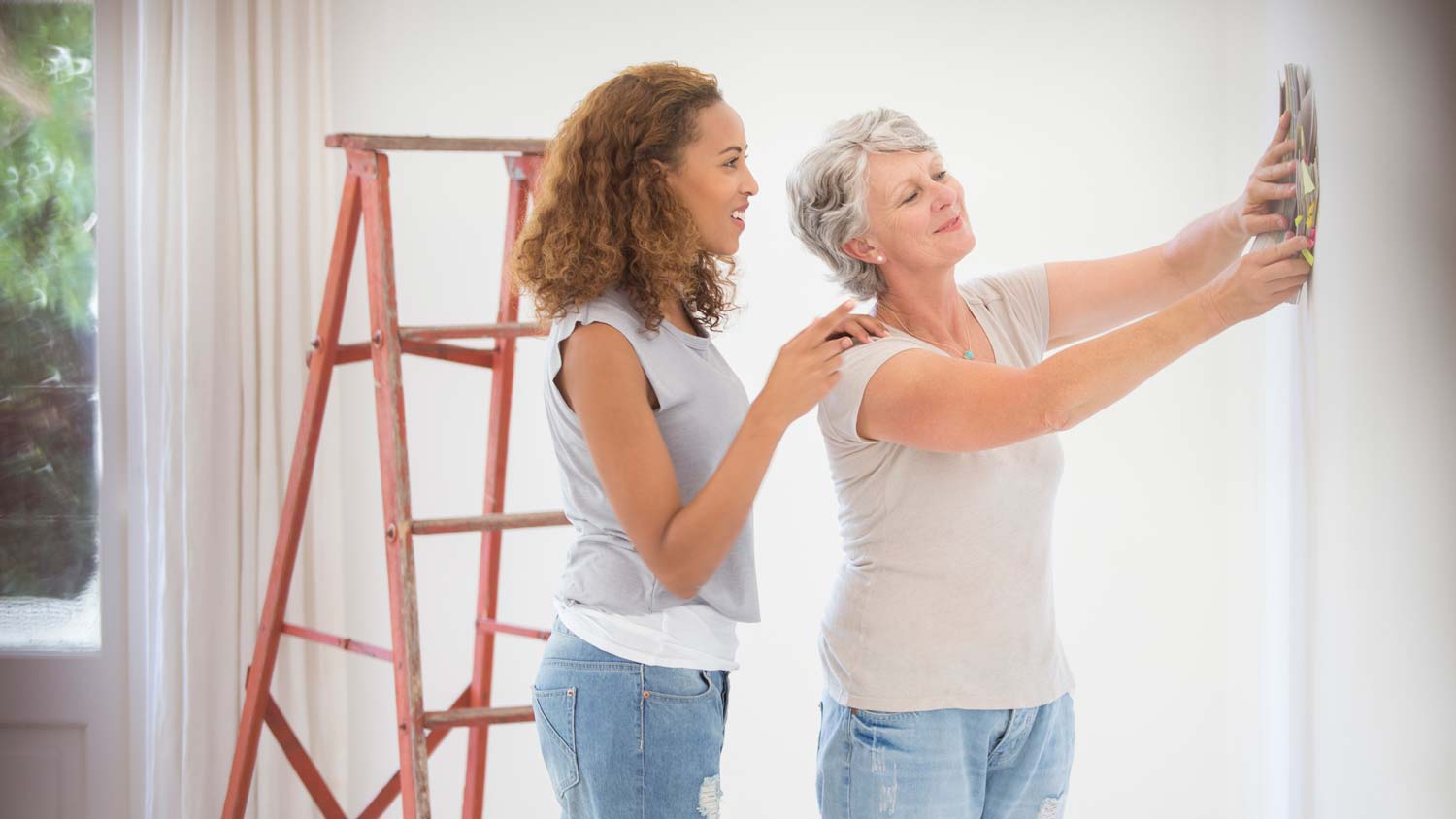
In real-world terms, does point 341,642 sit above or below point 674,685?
below

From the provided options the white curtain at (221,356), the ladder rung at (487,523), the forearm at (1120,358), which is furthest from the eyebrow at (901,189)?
the white curtain at (221,356)

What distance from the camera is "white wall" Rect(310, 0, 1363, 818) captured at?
273 cm

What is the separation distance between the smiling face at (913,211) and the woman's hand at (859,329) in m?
→ 0.12

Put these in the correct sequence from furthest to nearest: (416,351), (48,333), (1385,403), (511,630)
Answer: (48,333) < (511,630) < (416,351) < (1385,403)

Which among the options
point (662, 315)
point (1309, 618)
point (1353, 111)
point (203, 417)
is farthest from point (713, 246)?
point (203, 417)

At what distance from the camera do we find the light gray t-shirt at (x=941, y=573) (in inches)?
57.7

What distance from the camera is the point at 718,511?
1341 millimetres

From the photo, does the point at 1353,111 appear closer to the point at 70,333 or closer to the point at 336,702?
the point at 336,702

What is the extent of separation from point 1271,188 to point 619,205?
0.79 metres

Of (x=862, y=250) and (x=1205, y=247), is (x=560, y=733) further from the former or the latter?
(x=1205, y=247)

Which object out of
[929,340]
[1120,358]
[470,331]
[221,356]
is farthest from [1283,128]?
[221,356]

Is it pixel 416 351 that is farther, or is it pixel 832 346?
pixel 416 351

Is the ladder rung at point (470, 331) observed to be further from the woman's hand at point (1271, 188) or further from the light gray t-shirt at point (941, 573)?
the woman's hand at point (1271, 188)

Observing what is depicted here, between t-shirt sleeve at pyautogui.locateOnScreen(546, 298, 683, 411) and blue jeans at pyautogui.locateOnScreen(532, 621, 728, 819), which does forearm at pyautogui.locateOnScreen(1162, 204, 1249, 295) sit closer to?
t-shirt sleeve at pyautogui.locateOnScreen(546, 298, 683, 411)
